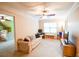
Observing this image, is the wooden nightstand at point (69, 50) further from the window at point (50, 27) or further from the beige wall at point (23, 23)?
the beige wall at point (23, 23)

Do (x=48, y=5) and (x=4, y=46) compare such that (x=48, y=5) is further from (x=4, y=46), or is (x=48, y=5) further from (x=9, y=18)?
(x=4, y=46)

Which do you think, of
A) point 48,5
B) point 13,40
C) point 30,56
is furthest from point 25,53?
point 48,5

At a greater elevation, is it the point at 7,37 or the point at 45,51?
the point at 7,37

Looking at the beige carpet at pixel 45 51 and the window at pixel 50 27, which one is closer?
the beige carpet at pixel 45 51

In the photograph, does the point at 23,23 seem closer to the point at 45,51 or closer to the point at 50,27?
the point at 50,27

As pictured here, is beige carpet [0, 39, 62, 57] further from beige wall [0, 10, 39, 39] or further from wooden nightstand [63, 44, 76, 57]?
beige wall [0, 10, 39, 39]

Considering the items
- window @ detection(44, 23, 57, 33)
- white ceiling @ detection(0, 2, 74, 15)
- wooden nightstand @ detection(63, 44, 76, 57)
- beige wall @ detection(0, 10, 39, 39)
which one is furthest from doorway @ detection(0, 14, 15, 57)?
wooden nightstand @ detection(63, 44, 76, 57)

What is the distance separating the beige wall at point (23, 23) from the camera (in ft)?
7.23

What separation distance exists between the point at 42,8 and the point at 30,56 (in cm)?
112

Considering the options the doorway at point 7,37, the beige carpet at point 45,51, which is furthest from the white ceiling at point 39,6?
the beige carpet at point 45,51

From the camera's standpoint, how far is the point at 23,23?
2.34 meters

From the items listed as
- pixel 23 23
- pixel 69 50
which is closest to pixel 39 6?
pixel 23 23

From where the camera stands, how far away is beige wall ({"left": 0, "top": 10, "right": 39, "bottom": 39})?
7.23 feet

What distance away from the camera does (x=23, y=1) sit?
201 centimetres
